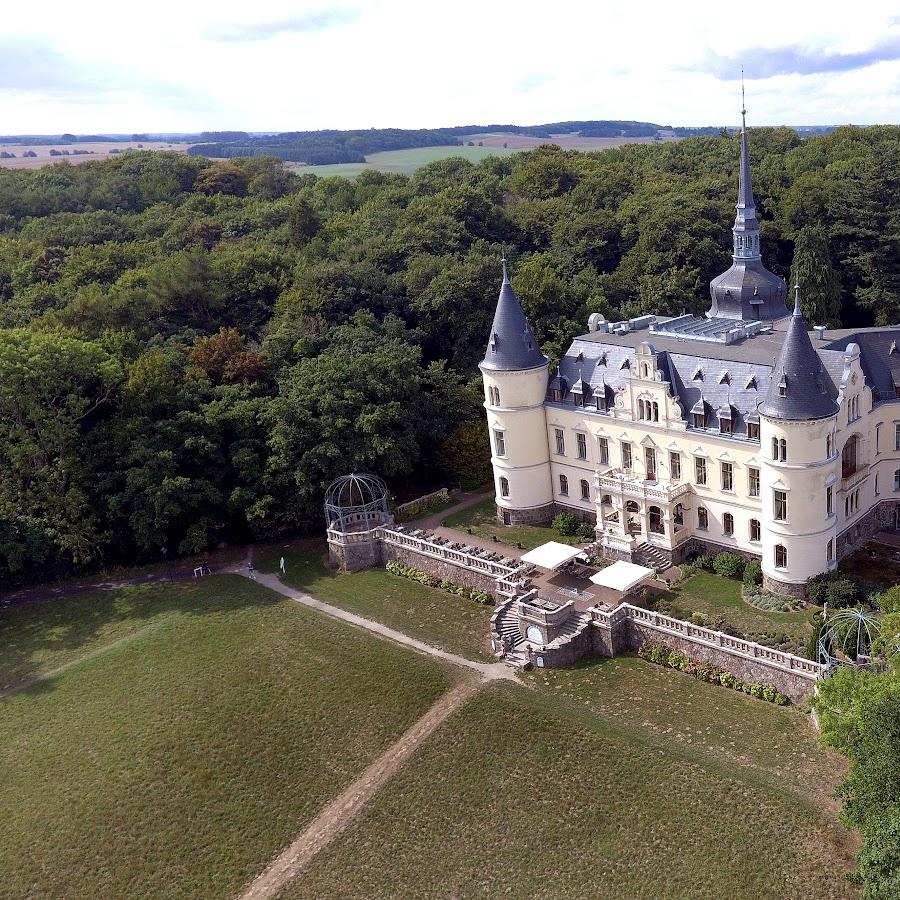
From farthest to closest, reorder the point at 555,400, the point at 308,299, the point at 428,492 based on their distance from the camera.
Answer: the point at 308,299, the point at 428,492, the point at 555,400

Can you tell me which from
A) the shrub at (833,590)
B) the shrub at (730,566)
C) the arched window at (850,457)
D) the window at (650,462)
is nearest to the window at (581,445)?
the window at (650,462)

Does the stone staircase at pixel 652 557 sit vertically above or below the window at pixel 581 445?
below

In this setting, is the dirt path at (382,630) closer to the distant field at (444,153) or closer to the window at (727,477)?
the window at (727,477)

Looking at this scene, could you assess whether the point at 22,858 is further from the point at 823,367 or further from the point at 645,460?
the point at 823,367

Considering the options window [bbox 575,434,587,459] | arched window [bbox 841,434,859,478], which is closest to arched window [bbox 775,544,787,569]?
arched window [bbox 841,434,859,478]

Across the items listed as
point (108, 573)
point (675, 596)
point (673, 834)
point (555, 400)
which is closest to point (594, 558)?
point (675, 596)

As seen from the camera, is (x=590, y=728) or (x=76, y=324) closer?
(x=590, y=728)
